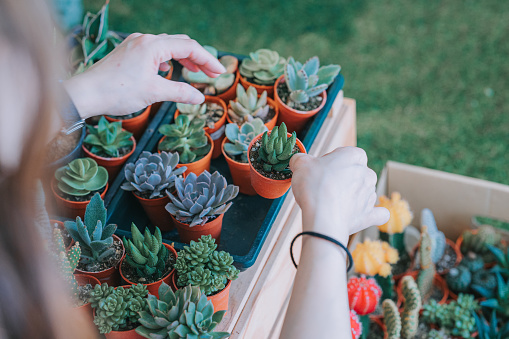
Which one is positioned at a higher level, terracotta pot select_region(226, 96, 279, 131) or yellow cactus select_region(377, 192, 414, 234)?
terracotta pot select_region(226, 96, 279, 131)

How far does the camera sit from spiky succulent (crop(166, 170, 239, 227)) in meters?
0.99

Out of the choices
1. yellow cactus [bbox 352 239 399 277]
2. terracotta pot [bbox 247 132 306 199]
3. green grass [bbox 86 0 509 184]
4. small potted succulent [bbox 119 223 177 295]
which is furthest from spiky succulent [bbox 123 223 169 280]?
green grass [bbox 86 0 509 184]

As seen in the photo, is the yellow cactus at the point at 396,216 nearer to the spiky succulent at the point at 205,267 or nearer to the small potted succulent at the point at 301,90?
the small potted succulent at the point at 301,90

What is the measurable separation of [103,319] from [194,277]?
172mm

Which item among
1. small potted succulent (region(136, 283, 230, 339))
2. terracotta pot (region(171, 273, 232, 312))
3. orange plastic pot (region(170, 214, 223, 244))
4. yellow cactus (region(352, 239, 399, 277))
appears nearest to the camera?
small potted succulent (region(136, 283, 230, 339))

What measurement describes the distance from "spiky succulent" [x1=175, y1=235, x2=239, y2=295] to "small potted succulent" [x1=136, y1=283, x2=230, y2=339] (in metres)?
0.04

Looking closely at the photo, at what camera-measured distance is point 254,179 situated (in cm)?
105

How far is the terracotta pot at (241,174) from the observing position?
3.76ft

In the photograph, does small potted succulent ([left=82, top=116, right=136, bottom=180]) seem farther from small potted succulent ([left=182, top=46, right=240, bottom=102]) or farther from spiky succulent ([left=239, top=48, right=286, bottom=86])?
spiky succulent ([left=239, top=48, right=286, bottom=86])

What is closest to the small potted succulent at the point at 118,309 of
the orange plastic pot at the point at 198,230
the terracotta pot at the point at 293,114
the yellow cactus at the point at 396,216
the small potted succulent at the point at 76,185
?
the orange plastic pot at the point at 198,230

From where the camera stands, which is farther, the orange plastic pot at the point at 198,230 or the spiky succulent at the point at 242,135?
the spiky succulent at the point at 242,135

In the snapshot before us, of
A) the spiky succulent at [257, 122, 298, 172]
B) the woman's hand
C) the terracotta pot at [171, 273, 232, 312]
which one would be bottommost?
the terracotta pot at [171, 273, 232, 312]

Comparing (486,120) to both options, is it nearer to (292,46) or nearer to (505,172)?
(505,172)

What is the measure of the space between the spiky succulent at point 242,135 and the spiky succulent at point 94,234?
0.33m
